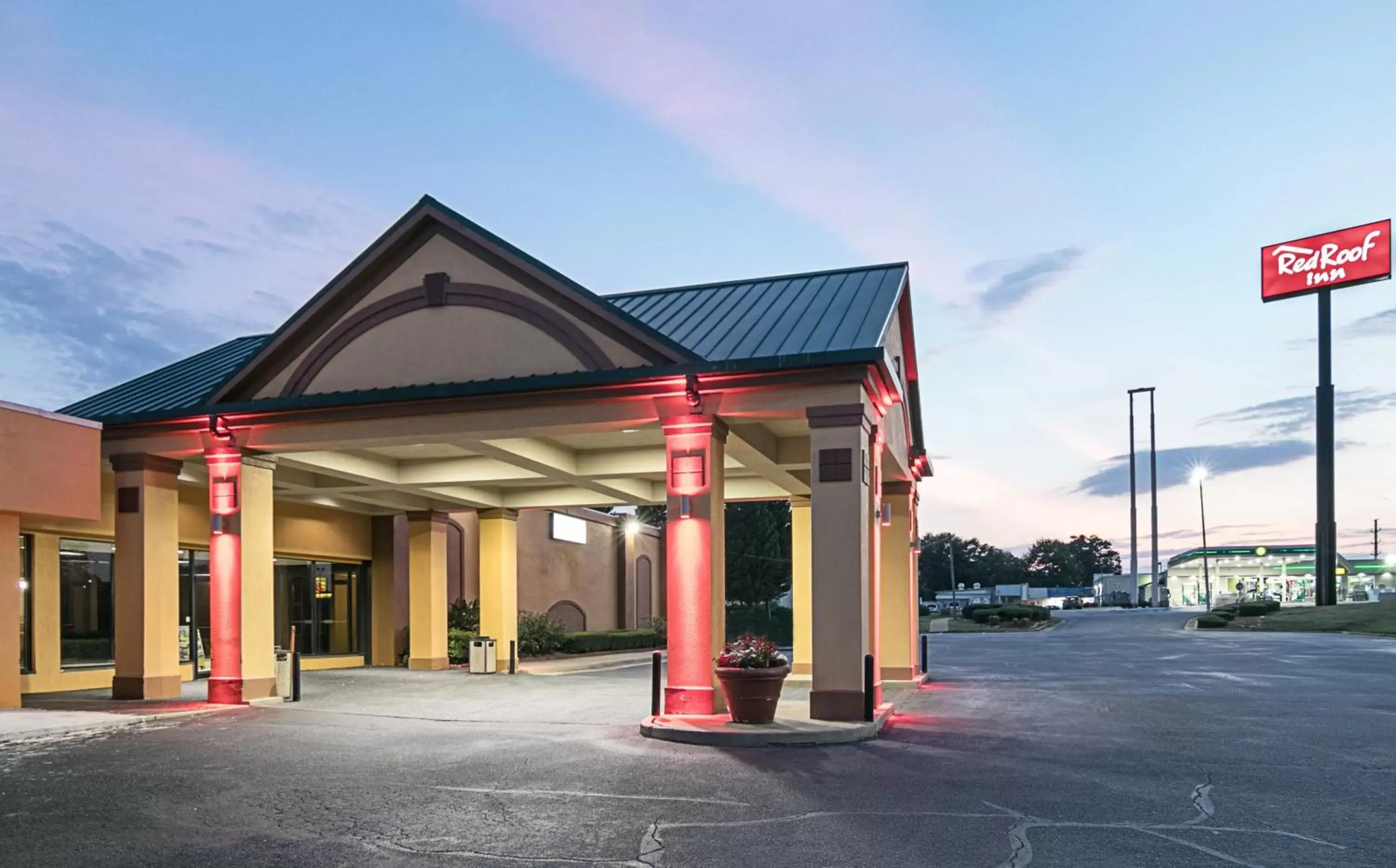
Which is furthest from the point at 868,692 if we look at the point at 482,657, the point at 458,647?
the point at 458,647

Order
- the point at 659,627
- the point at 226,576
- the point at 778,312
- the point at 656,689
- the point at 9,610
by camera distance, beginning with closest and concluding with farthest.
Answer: the point at 656,689 < the point at 9,610 < the point at 778,312 < the point at 226,576 < the point at 659,627

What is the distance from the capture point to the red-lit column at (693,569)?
16922 millimetres

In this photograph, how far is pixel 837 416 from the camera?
16.8 metres

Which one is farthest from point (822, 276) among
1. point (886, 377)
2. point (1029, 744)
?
point (1029, 744)

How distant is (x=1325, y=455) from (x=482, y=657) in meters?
45.6

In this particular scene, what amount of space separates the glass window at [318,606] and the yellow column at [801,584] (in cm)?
1288

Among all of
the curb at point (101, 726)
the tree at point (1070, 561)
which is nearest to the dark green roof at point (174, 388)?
the curb at point (101, 726)

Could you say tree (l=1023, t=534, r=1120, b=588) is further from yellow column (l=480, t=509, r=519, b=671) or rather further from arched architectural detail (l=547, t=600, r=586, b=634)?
yellow column (l=480, t=509, r=519, b=671)

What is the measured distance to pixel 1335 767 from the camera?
12.9 m

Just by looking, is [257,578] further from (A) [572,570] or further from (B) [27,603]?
(A) [572,570]

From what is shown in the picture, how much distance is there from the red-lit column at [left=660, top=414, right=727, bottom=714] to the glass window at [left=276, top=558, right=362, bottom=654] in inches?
668

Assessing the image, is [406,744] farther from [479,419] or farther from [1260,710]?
[1260,710]

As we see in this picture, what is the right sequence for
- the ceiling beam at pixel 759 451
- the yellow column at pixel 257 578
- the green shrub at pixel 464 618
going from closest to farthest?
the ceiling beam at pixel 759 451 < the yellow column at pixel 257 578 < the green shrub at pixel 464 618

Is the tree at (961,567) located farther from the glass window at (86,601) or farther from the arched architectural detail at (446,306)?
the arched architectural detail at (446,306)
